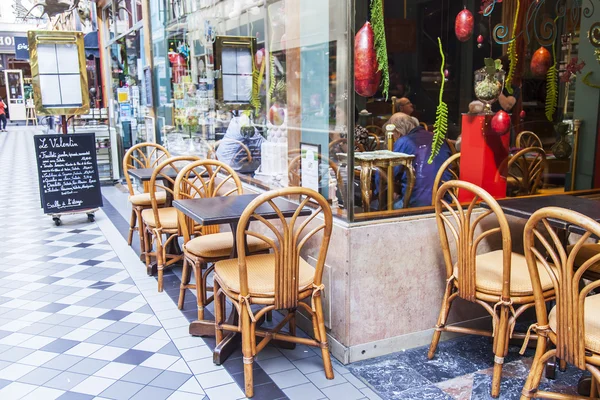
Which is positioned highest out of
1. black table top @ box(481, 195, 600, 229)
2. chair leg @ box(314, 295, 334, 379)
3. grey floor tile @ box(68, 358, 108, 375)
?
black table top @ box(481, 195, 600, 229)

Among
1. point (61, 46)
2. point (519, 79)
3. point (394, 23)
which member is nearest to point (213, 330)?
point (394, 23)

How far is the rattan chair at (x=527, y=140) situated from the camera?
363 cm

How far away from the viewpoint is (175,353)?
2.96m

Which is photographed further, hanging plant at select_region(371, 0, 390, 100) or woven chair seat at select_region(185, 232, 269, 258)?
woven chair seat at select_region(185, 232, 269, 258)

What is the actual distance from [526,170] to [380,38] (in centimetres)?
143

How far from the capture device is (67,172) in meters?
5.99

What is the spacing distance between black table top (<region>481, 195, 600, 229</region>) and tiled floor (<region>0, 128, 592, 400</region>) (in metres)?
0.82

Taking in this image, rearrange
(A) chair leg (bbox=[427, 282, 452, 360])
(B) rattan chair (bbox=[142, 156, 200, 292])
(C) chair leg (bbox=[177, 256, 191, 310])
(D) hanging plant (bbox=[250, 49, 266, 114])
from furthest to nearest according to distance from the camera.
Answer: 1. (D) hanging plant (bbox=[250, 49, 266, 114])
2. (B) rattan chair (bbox=[142, 156, 200, 292])
3. (C) chair leg (bbox=[177, 256, 191, 310])
4. (A) chair leg (bbox=[427, 282, 452, 360])

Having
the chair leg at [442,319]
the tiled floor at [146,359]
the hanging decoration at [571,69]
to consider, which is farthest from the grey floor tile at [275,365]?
the hanging decoration at [571,69]

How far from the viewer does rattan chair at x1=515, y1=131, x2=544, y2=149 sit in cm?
363

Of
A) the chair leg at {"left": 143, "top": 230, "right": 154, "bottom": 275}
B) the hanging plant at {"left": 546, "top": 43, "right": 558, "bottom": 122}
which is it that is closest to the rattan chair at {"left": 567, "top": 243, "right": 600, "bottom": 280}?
the hanging plant at {"left": 546, "top": 43, "right": 558, "bottom": 122}

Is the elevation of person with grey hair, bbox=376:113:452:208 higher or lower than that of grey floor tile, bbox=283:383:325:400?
higher

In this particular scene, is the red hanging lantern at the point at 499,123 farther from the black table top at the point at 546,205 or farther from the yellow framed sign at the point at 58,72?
the yellow framed sign at the point at 58,72

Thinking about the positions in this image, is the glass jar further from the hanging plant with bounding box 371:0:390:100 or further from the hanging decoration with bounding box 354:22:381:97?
the hanging decoration with bounding box 354:22:381:97
